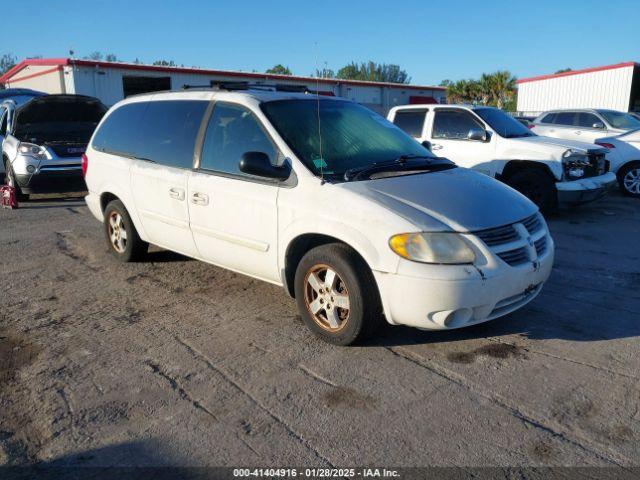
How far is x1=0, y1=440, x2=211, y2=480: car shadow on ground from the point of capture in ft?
8.57

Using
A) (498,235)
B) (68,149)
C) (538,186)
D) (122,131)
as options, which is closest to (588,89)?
(538,186)

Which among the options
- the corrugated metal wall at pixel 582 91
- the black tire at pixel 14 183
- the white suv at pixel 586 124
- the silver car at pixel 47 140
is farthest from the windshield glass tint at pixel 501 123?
the corrugated metal wall at pixel 582 91

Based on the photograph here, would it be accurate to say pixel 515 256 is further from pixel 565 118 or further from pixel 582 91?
pixel 582 91

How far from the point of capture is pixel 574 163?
26.8 feet

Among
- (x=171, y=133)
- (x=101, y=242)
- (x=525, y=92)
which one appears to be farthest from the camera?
(x=525, y=92)

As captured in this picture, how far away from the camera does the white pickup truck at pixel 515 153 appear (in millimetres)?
8148

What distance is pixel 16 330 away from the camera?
14.2 ft

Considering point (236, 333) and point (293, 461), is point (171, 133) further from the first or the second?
point (293, 461)

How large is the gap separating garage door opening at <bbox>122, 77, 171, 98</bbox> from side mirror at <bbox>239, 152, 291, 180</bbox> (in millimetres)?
24918

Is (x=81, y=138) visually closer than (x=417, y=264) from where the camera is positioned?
No

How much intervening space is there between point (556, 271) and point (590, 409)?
9.20ft

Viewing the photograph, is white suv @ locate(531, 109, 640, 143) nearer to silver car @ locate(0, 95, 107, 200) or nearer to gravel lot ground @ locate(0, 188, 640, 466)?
gravel lot ground @ locate(0, 188, 640, 466)

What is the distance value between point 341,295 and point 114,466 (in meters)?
1.75

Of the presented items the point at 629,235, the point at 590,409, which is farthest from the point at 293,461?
the point at 629,235
